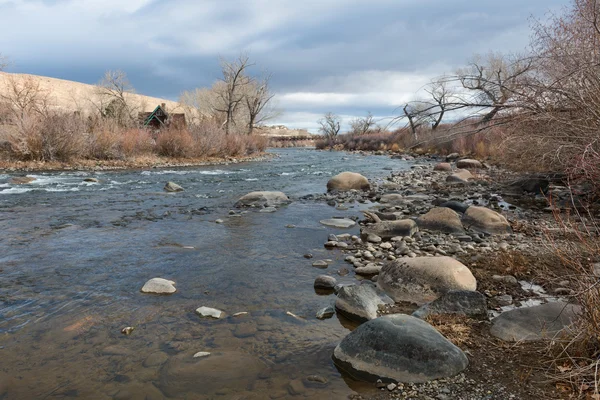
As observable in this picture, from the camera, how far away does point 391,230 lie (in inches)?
288

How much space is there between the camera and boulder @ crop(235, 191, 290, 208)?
10.8m

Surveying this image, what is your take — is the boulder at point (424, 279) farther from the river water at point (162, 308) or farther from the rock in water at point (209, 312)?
the rock in water at point (209, 312)

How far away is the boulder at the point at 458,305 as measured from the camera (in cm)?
399

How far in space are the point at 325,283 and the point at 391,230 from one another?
284 cm

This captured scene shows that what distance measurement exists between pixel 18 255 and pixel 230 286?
12.2 feet

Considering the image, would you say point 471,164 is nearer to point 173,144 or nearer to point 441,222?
point 441,222

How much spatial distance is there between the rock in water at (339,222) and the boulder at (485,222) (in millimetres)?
2326

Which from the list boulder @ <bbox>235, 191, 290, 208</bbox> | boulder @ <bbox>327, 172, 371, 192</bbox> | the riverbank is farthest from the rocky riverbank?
the riverbank

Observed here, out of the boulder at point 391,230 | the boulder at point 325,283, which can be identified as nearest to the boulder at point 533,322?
the boulder at point 325,283

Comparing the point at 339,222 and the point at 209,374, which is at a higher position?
the point at 339,222

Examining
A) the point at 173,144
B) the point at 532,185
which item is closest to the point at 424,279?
the point at 532,185

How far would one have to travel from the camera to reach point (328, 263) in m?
5.88

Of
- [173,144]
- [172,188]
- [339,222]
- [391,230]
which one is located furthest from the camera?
[173,144]

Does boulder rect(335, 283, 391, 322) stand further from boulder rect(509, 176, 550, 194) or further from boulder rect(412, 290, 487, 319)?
boulder rect(509, 176, 550, 194)
